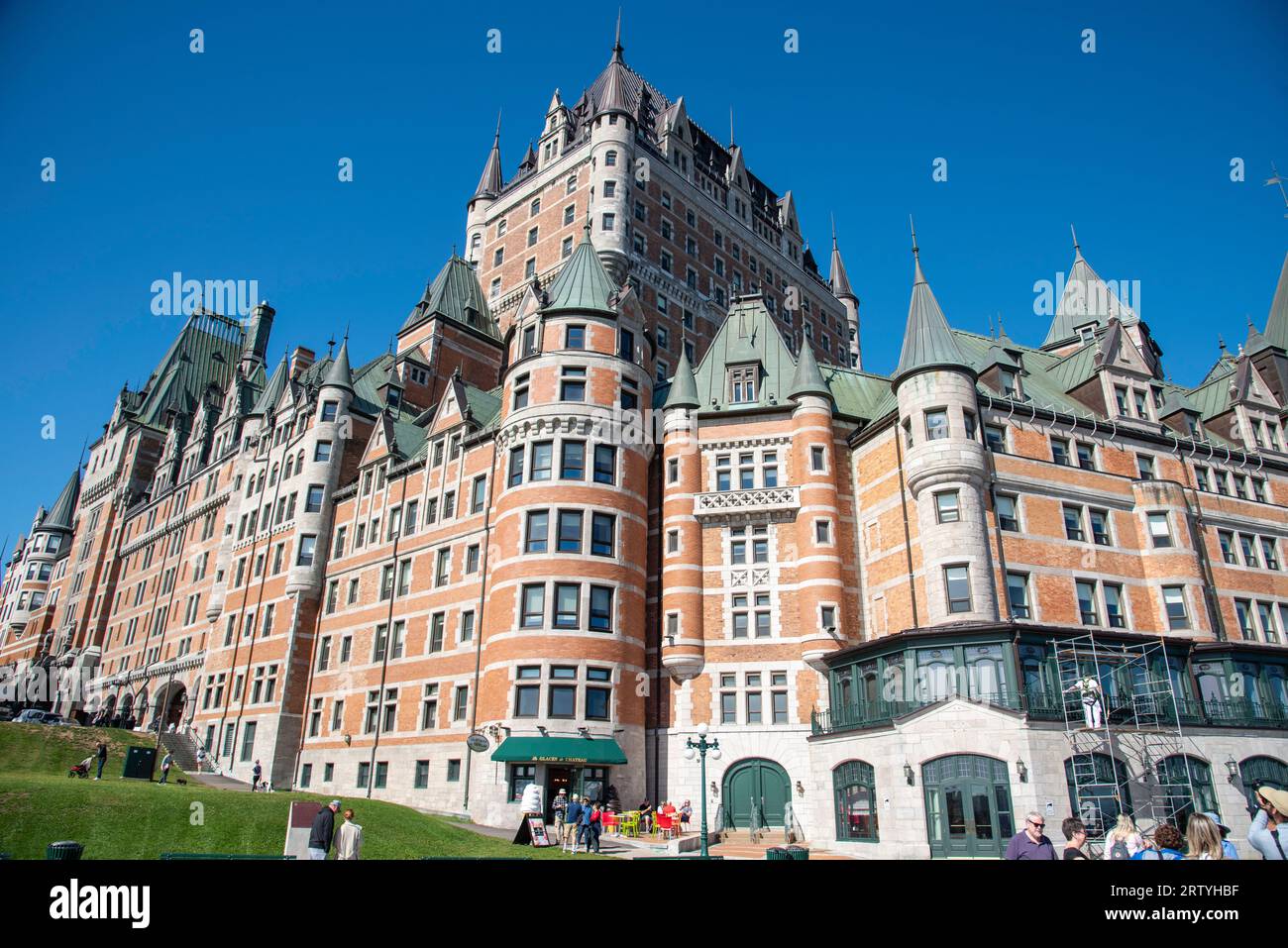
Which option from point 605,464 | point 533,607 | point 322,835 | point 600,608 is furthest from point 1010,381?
point 322,835

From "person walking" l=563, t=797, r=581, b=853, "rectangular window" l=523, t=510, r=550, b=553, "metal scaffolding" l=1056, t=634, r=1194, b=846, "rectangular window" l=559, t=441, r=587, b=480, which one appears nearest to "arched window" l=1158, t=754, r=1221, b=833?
"metal scaffolding" l=1056, t=634, r=1194, b=846

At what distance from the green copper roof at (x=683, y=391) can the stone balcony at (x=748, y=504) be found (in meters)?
5.22

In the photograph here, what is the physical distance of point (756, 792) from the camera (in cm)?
3603

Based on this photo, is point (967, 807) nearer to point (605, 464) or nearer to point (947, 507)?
point (947, 507)

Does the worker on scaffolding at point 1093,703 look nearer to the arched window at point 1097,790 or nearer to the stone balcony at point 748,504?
the arched window at point 1097,790

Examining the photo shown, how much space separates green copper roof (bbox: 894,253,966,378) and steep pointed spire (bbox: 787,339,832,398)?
14.3 ft

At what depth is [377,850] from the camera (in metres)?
23.1

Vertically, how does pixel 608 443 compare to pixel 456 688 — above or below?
above

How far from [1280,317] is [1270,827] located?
6065 cm

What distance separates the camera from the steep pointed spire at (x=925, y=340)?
37.3m

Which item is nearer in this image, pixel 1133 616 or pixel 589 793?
pixel 589 793
